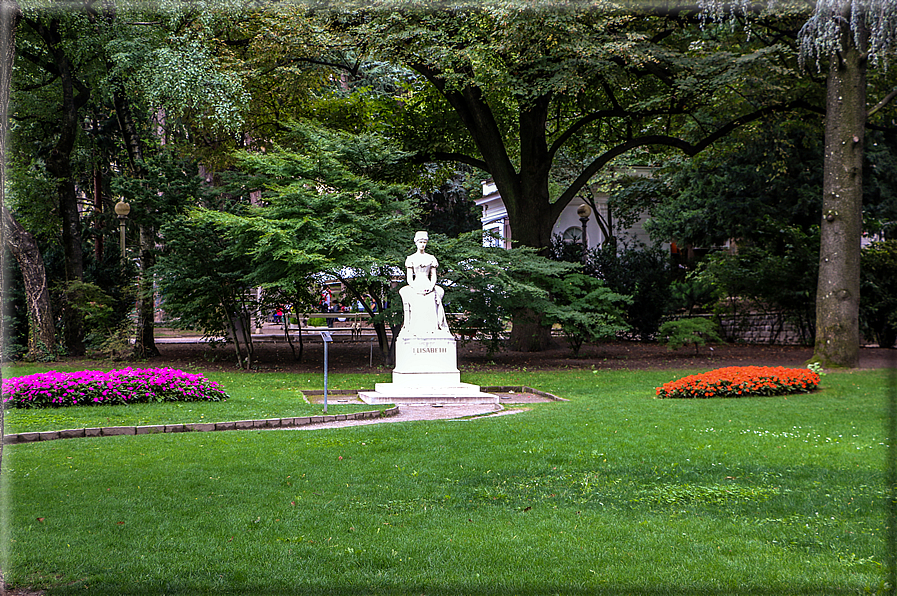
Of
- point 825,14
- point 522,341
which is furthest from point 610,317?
point 825,14

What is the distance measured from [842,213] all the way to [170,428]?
15201 mm

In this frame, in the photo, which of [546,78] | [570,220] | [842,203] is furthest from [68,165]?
[570,220]

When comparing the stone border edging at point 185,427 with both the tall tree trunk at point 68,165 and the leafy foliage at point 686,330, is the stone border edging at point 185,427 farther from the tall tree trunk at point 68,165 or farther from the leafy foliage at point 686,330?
the tall tree trunk at point 68,165

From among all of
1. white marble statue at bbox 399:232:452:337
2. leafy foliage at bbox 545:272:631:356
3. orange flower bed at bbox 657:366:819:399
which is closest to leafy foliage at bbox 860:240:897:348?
leafy foliage at bbox 545:272:631:356

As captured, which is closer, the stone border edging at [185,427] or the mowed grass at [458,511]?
the mowed grass at [458,511]

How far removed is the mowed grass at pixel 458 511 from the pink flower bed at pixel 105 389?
142 inches

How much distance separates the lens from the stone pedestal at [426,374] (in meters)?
14.9

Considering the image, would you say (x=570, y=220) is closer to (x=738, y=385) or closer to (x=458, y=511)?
(x=738, y=385)

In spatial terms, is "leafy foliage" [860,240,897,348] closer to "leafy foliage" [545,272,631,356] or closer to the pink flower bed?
"leafy foliage" [545,272,631,356]

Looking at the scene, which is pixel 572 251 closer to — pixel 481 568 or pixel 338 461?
pixel 338 461

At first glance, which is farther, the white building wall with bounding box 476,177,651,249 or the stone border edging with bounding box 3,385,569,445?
the white building wall with bounding box 476,177,651,249

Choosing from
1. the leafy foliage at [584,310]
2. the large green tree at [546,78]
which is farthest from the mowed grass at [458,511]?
the large green tree at [546,78]

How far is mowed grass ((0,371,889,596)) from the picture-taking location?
4.39m

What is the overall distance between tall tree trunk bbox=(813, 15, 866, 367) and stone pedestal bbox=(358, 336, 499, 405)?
8.58 metres
